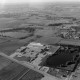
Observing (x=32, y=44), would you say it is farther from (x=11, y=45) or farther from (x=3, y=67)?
(x=3, y=67)

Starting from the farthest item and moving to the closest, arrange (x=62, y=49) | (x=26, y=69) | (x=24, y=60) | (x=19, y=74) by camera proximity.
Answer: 1. (x=62, y=49)
2. (x=24, y=60)
3. (x=26, y=69)
4. (x=19, y=74)

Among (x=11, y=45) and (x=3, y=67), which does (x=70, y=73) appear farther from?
(x=11, y=45)

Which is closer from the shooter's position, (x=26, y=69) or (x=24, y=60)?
(x=26, y=69)

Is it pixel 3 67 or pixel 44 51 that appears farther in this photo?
pixel 44 51

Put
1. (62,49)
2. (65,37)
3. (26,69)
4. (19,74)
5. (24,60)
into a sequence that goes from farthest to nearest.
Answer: (65,37) < (62,49) < (24,60) < (26,69) < (19,74)

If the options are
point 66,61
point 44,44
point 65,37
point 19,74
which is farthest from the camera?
point 65,37

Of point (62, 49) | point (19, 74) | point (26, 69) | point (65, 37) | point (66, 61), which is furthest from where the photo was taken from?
point (65, 37)

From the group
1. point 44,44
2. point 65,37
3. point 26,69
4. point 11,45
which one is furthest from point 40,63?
point 65,37

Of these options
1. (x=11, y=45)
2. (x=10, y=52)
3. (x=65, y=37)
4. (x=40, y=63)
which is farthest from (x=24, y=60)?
(x=65, y=37)
